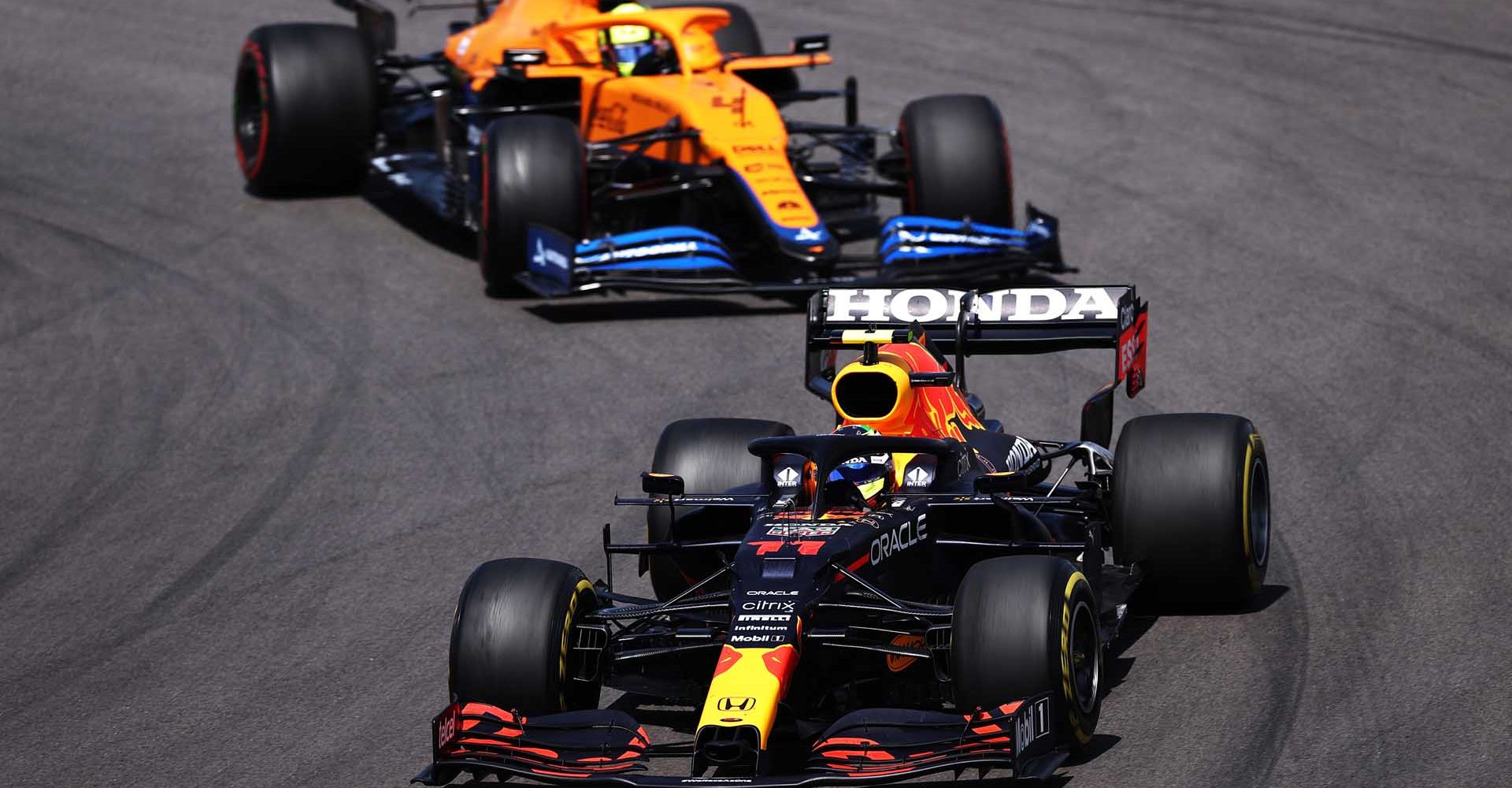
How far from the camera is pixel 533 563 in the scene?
8.50m

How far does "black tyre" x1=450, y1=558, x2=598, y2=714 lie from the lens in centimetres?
820

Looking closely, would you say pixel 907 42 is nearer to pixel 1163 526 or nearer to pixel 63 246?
pixel 63 246

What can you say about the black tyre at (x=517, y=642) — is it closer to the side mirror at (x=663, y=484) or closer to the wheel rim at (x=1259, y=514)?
the side mirror at (x=663, y=484)

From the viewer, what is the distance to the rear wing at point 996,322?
1063 centimetres

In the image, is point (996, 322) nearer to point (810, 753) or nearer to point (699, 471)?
point (699, 471)

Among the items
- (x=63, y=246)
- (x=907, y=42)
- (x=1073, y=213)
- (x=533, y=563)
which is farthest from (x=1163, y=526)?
(x=907, y=42)

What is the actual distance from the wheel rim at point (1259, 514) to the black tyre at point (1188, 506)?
4 cm

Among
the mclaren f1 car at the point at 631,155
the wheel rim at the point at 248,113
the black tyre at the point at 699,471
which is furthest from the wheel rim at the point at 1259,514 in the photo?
the wheel rim at the point at 248,113

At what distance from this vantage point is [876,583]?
8.47 meters

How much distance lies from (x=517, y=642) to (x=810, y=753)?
132 centimetres

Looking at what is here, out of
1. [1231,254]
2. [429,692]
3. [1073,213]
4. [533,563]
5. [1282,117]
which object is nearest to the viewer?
[533,563]

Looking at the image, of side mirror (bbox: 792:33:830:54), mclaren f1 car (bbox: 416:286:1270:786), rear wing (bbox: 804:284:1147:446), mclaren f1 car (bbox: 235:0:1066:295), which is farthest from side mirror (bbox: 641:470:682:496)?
side mirror (bbox: 792:33:830:54)

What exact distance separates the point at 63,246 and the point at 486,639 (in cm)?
1059

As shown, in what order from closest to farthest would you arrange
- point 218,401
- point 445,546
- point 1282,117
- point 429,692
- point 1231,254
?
point 429,692 < point 445,546 < point 218,401 < point 1231,254 < point 1282,117
